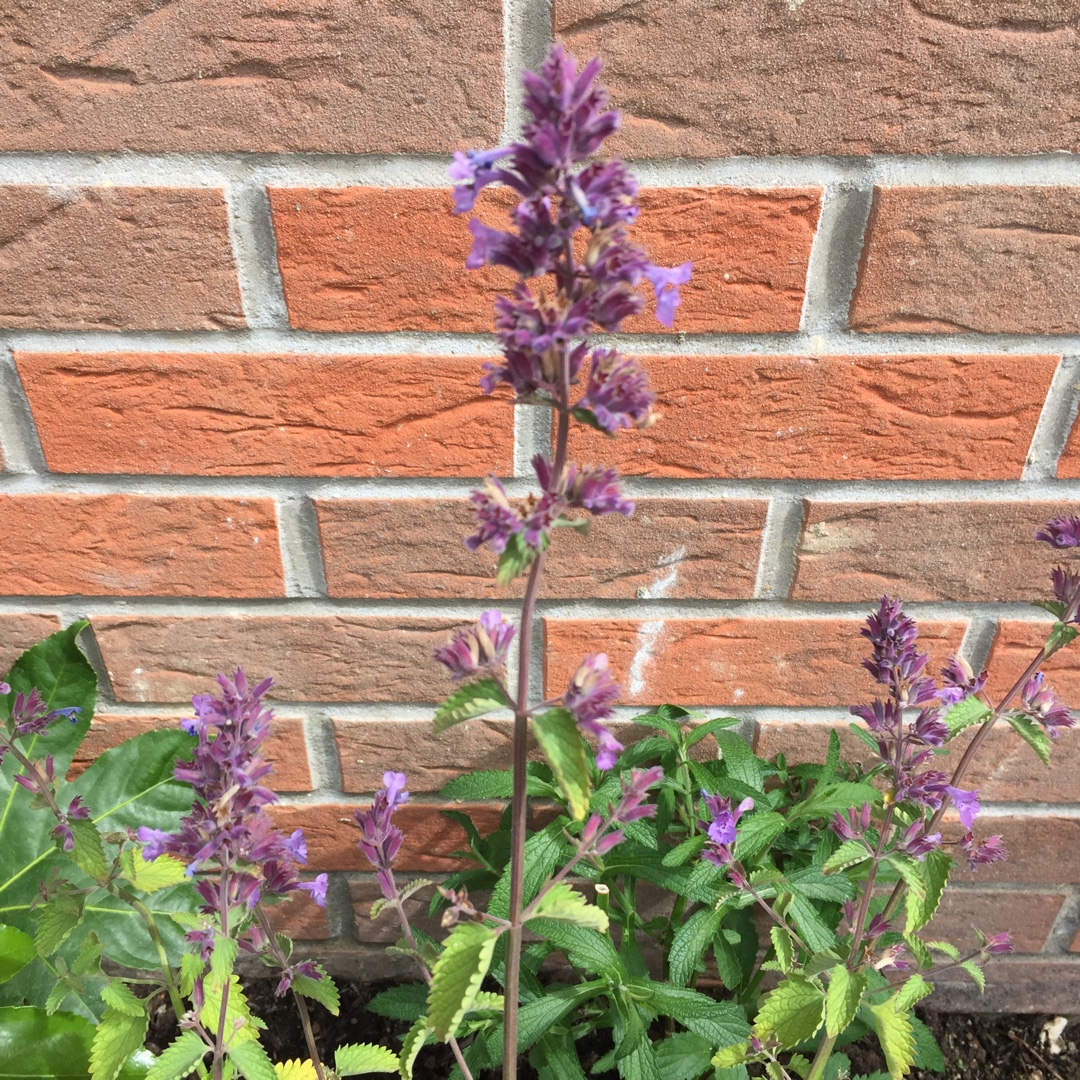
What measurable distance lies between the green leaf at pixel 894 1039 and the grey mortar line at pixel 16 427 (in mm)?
881

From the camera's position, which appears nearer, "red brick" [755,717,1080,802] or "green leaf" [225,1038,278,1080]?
"green leaf" [225,1038,278,1080]

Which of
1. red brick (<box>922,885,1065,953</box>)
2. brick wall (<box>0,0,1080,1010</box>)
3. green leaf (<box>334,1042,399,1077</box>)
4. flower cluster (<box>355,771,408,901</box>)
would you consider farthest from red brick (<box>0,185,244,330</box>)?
red brick (<box>922,885,1065,953</box>)

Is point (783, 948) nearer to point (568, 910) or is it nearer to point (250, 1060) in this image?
point (568, 910)

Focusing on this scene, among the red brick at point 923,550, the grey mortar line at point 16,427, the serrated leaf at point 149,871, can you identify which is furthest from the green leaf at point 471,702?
the grey mortar line at point 16,427

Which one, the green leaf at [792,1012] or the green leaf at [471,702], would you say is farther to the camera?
the green leaf at [792,1012]

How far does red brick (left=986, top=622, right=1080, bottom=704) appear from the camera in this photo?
0.87 meters

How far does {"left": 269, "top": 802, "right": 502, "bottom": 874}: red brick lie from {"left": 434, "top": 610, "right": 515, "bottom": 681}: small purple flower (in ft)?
1.90

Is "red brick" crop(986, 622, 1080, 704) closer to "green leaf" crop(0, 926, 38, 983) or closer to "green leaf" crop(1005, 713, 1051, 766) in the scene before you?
"green leaf" crop(1005, 713, 1051, 766)

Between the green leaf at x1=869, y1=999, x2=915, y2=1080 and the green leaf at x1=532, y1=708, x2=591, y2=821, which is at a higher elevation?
the green leaf at x1=532, y1=708, x2=591, y2=821

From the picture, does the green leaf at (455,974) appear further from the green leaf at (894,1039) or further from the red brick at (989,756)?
the red brick at (989,756)

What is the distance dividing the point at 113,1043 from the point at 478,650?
0.45m

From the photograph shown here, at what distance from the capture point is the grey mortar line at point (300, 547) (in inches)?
31.6

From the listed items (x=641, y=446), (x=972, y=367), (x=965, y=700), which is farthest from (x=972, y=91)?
(x=965, y=700)

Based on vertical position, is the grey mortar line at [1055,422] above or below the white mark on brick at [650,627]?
above
